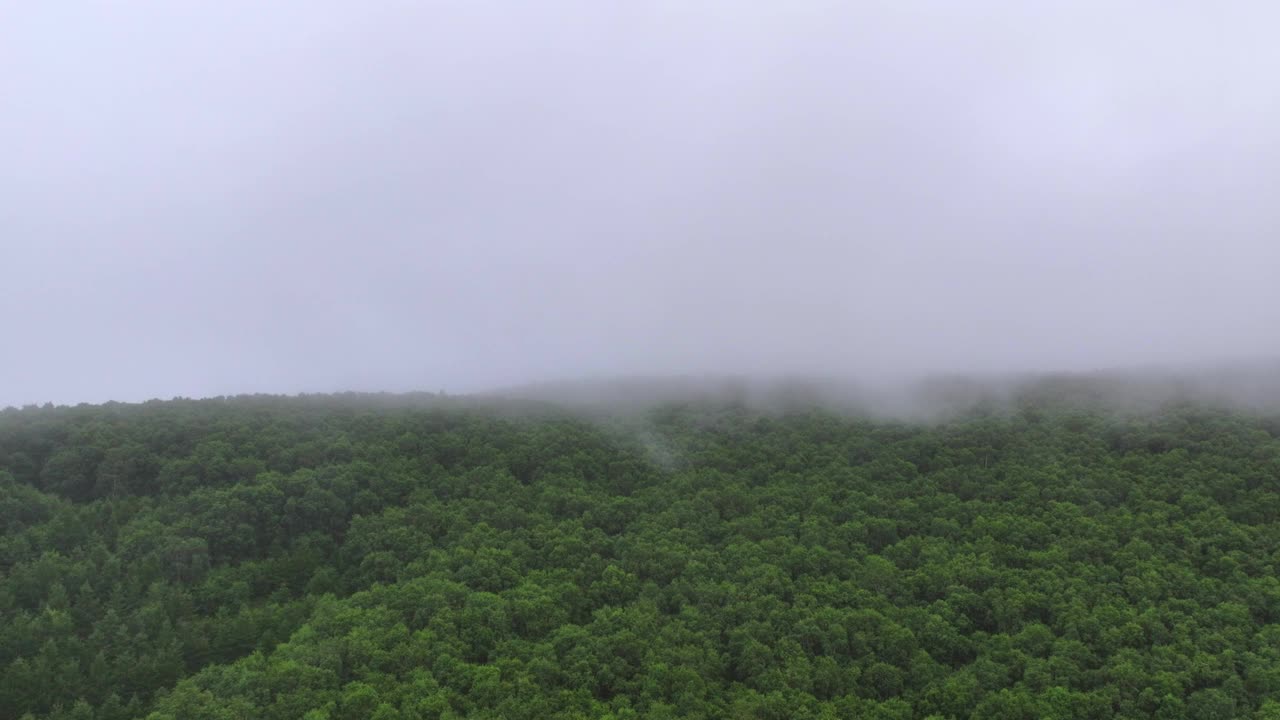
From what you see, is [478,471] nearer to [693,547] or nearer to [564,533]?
[564,533]

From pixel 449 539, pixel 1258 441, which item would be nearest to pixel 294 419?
pixel 449 539

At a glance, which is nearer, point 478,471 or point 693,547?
point 693,547

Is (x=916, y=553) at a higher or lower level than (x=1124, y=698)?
higher

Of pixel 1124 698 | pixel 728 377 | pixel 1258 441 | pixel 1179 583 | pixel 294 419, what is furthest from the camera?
pixel 728 377

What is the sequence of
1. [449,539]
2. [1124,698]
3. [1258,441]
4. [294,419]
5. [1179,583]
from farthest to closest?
[294,419] → [1258,441] → [449,539] → [1179,583] → [1124,698]

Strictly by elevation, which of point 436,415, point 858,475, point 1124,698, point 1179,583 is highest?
point 436,415

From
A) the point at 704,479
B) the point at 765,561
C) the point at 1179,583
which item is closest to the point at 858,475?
the point at 704,479

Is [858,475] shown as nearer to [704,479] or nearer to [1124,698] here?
[704,479]
